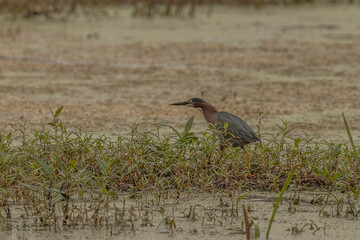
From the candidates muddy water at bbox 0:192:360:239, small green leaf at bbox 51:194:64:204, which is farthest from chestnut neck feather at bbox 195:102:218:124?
small green leaf at bbox 51:194:64:204

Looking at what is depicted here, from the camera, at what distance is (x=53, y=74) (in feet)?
22.1

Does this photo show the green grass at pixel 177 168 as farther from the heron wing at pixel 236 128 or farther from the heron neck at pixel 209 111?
the heron neck at pixel 209 111

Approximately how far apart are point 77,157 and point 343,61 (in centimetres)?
422

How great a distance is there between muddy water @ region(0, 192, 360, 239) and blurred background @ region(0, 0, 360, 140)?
116cm

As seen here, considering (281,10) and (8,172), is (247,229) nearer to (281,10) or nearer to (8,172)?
(8,172)

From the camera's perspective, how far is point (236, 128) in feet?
12.8

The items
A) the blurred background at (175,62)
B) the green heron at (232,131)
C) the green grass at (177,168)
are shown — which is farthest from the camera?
the blurred background at (175,62)

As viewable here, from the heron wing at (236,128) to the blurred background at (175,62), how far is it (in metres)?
0.62

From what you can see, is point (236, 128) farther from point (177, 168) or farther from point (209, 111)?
point (177, 168)

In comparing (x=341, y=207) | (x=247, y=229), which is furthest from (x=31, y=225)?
(x=341, y=207)

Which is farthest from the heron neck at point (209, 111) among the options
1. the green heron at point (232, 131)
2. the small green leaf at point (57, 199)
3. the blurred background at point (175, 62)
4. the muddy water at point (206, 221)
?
the small green leaf at point (57, 199)

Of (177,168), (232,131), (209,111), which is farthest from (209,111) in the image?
(177,168)

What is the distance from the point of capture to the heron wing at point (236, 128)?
152 inches

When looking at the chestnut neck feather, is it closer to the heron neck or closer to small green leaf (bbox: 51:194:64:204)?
the heron neck
